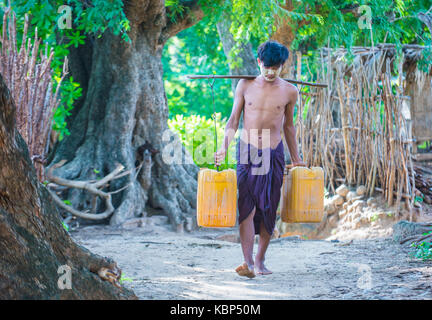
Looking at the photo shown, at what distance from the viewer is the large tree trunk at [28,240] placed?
97.1 inches

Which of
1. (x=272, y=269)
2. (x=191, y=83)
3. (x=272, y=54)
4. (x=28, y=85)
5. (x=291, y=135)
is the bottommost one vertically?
(x=272, y=269)

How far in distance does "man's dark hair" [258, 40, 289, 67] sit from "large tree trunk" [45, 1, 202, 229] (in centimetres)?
380

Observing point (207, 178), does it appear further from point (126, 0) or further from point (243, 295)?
point (126, 0)

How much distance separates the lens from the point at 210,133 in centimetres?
1189

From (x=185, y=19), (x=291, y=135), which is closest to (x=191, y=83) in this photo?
(x=185, y=19)

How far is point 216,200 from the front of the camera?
3.93 metres

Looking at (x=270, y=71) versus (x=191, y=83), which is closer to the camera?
(x=270, y=71)

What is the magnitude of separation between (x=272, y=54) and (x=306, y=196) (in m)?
1.14

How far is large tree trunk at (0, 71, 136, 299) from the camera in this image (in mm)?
2467

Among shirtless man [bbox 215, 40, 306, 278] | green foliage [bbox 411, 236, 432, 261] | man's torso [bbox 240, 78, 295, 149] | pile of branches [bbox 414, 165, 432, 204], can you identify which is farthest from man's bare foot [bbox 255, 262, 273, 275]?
pile of branches [bbox 414, 165, 432, 204]

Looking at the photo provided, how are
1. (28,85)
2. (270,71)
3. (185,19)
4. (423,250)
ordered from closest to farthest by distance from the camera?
1. (270,71)
2. (423,250)
3. (28,85)
4. (185,19)

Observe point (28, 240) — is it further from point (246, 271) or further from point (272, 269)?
point (272, 269)

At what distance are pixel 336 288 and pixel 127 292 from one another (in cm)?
146

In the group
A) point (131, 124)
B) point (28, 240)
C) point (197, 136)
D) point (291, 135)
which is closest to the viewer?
point (28, 240)
